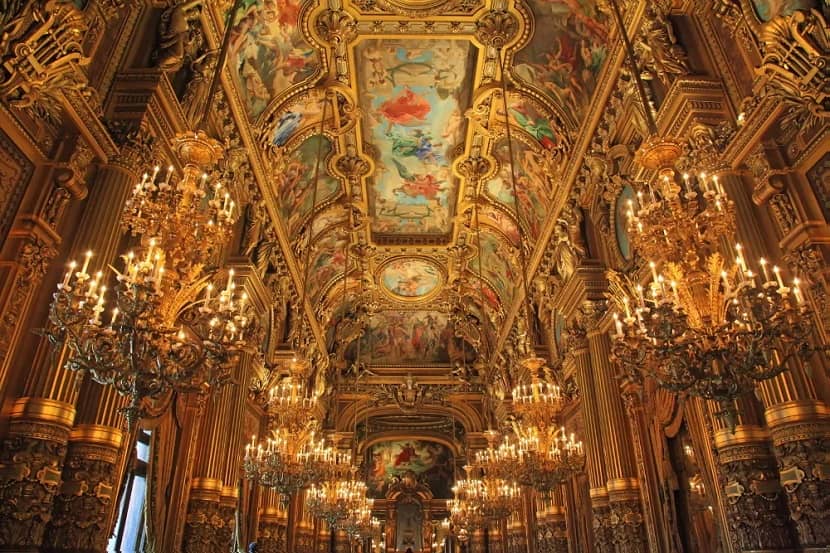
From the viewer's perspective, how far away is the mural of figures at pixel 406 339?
22.9 m

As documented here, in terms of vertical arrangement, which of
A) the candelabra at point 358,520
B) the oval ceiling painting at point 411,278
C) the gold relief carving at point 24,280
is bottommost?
the candelabra at point 358,520

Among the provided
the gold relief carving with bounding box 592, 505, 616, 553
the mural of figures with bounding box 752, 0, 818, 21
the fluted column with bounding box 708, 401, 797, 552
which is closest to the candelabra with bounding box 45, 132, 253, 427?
the fluted column with bounding box 708, 401, 797, 552

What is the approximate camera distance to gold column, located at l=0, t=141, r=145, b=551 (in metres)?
5.00

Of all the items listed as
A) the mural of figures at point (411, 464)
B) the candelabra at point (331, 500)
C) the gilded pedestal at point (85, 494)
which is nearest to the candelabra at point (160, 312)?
the gilded pedestal at point (85, 494)

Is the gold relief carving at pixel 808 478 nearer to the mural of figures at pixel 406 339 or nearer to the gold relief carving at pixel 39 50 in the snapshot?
the gold relief carving at pixel 39 50

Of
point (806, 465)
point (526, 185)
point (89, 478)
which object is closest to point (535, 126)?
point (526, 185)

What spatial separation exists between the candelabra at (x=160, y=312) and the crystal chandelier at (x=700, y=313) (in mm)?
3475

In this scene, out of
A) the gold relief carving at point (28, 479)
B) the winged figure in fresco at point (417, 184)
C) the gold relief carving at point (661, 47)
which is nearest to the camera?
the gold relief carving at point (28, 479)

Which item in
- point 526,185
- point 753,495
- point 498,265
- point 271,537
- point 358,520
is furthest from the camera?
point 498,265

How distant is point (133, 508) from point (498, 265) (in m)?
12.9

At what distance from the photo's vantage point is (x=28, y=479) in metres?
5.03

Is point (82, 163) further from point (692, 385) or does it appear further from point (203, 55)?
point (692, 385)

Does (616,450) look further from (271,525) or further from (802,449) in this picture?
(271,525)

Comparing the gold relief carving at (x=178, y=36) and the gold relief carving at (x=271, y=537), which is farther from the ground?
the gold relief carving at (x=178, y=36)
